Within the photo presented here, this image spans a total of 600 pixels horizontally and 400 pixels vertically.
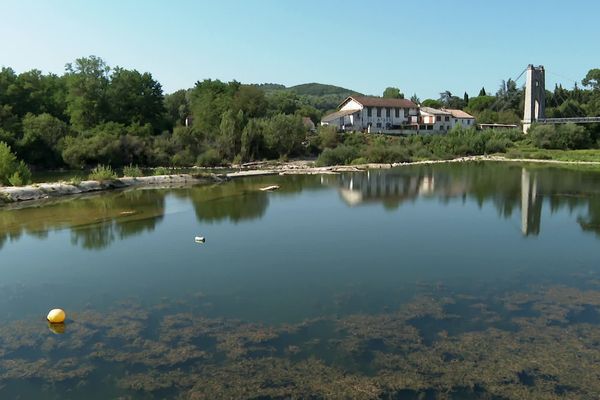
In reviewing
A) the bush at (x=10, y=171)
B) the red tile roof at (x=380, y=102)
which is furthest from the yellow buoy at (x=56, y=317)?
the red tile roof at (x=380, y=102)

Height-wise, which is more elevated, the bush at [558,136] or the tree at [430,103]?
the tree at [430,103]

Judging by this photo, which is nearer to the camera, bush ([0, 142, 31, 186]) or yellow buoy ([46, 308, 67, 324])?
yellow buoy ([46, 308, 67, 324])

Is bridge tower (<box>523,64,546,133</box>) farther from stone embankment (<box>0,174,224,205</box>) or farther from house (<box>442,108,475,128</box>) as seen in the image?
stone embankment (<box>0,174,224,205</box>)

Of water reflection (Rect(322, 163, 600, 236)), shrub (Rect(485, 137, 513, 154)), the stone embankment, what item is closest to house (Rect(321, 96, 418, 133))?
shrub (Rect(485, 137, 513, 154))

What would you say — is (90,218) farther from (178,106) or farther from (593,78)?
(593,78)

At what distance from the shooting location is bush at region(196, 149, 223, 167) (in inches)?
1776

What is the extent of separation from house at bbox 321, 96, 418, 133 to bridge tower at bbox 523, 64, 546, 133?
1320cm

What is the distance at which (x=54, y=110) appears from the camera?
5000 centimetres

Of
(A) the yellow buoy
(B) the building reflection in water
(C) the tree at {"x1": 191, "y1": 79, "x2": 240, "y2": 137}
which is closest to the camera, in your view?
(A) the yellow buoy

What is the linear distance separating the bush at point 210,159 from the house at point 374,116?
19563 millimetres

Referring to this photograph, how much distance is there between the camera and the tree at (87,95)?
47688mm

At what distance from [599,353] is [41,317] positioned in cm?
910

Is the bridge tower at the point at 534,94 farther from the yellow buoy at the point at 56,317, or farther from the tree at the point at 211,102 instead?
the yellow buoy at the point at 56,317

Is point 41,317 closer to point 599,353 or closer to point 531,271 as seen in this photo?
point 599,353
